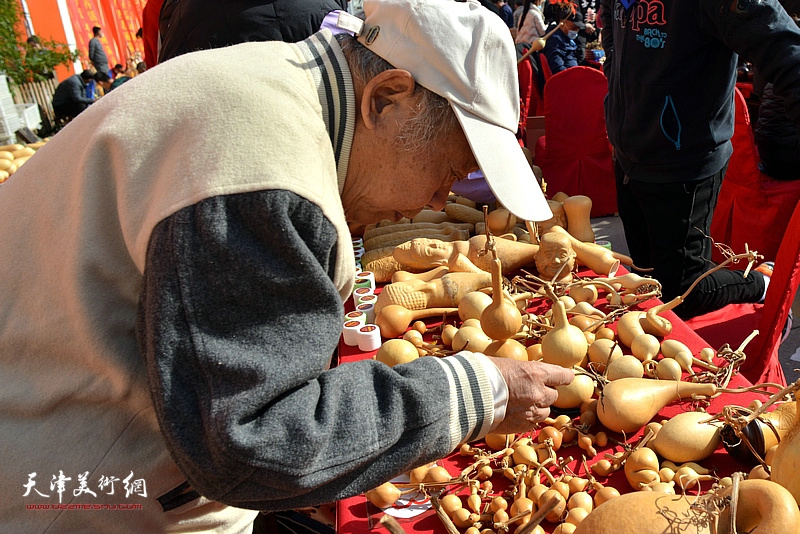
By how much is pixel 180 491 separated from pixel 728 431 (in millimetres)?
1178

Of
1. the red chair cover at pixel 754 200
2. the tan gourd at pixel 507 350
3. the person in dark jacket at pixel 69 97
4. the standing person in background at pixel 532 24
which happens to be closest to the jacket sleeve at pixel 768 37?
the red chair cover at pixel 754 200

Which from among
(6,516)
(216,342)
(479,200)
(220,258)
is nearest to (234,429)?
(216,342)

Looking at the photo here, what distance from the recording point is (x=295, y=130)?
90 centimetres

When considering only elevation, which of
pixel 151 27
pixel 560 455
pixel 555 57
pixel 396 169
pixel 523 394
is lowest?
pixel 555 57

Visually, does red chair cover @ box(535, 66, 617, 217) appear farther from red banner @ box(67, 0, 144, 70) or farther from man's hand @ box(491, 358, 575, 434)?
red banner @ box(67, 0, 144, 70)

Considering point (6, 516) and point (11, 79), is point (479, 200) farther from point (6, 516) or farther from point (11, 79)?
point (11, 79)

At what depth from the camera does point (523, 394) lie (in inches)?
45.3

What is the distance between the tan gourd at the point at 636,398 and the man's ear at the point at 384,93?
0.89 meters

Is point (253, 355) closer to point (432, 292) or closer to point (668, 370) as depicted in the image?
point (668, 370)

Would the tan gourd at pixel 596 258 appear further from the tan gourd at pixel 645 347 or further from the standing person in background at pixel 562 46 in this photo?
the standing person in background at pixel 562 46

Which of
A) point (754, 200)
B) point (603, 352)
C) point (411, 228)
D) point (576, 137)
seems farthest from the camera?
point (576, 137)

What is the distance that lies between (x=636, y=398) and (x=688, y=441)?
151mm

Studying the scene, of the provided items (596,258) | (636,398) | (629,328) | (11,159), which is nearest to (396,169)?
(636,398)

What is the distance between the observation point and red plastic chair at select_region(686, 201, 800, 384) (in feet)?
6.77
